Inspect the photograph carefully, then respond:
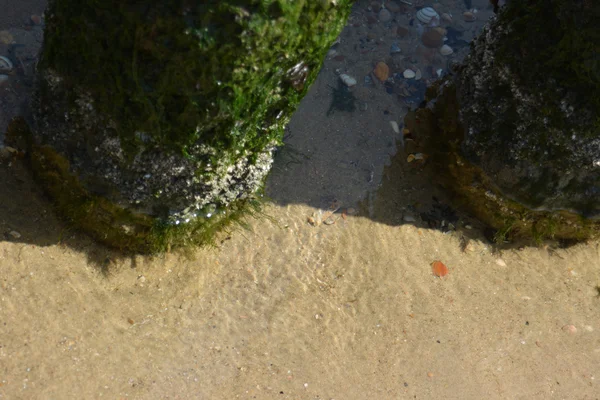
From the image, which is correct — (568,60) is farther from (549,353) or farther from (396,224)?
(549,353)

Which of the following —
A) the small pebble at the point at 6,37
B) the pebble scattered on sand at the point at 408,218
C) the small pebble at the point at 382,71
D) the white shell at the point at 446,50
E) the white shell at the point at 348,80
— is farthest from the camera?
the white shell at the point at 446,50

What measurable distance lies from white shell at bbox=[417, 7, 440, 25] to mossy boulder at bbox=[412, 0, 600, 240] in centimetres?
119

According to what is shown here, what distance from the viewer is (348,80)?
5.08 metres

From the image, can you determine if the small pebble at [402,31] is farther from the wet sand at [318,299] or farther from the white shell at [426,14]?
the wet sand at [318,299]

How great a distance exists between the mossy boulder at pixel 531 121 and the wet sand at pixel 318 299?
36 centimetres

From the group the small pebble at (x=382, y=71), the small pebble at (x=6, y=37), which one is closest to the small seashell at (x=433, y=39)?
the small pebble at (x=382, y=71)

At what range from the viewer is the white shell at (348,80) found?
5070mm

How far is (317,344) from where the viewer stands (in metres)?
3.94

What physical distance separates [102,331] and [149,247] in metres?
0.56

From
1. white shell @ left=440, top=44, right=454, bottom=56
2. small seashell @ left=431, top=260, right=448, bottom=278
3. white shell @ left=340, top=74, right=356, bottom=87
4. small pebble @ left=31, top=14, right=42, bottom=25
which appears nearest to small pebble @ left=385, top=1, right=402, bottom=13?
white shell @ left=440, top=44, right=454, bottom=56

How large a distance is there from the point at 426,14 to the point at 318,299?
293 cm

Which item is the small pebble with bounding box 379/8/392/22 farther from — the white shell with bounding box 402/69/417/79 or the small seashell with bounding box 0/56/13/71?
the small seashell with bounding box 0/56/13/71

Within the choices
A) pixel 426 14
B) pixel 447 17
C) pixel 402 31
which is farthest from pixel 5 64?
pixel 447 17

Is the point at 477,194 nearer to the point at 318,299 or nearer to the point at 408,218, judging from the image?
the point at 408,218
